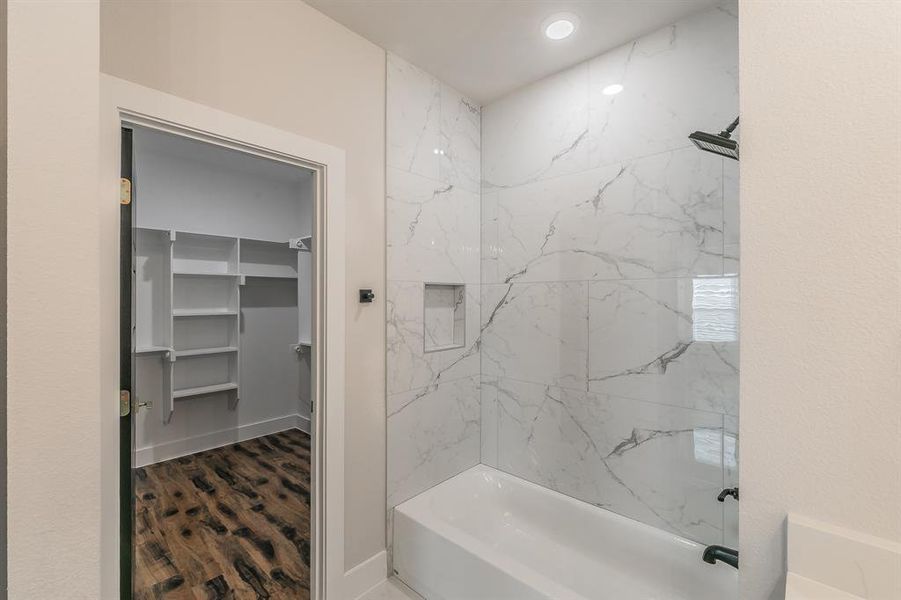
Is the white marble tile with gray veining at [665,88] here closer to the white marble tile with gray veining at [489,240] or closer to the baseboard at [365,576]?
the white marble tile with gray veining at [489,240]

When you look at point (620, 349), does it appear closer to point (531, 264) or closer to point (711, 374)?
point (711, 374)

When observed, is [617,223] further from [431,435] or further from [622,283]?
[431,435]

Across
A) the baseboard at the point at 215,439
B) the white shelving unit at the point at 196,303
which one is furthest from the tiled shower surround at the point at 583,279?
the baseboard at the point at 215,439

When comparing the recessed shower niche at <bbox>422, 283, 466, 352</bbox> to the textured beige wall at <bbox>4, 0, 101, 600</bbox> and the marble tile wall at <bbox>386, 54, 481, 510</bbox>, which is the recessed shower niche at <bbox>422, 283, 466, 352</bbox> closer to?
the marble tile wall at <bbox>386, 54, 481, 510</bbox>

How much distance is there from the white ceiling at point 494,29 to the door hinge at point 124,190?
1101 mm

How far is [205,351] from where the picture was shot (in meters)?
3.67

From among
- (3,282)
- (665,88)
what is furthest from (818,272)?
(3,282)

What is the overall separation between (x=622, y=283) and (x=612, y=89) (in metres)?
1.02

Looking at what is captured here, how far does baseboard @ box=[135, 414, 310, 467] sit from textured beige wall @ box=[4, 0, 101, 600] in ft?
10.3

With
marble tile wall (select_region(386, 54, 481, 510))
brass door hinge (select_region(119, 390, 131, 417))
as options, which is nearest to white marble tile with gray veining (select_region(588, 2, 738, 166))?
marble tile wall (select_region(386, 54, 481, 510))

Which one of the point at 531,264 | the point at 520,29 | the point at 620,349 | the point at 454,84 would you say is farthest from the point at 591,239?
the point at 454,84

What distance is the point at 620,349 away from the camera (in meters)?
2.04

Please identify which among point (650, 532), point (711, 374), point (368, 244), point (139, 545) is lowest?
point (139, 545)

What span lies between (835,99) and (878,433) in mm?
697
